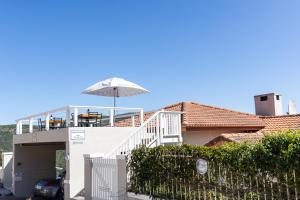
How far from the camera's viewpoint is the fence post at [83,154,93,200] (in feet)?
39.9

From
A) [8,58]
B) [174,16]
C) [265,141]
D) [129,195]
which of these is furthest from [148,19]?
[265,141]

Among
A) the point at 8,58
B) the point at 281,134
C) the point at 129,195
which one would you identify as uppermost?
the point at 8,58

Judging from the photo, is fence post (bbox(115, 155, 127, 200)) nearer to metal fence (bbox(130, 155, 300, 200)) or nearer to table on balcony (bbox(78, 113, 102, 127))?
metal fence (bbox(130, 155, 300, 200))

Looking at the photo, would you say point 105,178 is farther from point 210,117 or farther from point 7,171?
point 7,171

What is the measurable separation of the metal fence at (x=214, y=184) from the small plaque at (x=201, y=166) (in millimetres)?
55

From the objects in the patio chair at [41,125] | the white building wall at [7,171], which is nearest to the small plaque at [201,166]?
the patio chair at [41,125]

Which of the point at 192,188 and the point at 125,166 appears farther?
the point at 125,166

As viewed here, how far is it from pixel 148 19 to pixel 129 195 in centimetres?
1030

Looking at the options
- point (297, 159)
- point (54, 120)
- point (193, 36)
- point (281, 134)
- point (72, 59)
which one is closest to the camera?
point (297, 159)

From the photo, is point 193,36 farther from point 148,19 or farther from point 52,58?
point 52,58

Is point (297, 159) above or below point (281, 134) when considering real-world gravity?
below

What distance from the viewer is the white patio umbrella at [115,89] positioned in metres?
16.0

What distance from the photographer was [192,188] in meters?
9.07

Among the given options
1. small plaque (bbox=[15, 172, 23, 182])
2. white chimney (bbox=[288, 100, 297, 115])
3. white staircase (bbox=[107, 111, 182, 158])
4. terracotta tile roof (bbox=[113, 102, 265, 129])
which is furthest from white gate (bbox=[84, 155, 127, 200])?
white chimney (bbox=[288, 100, 297, 115])
